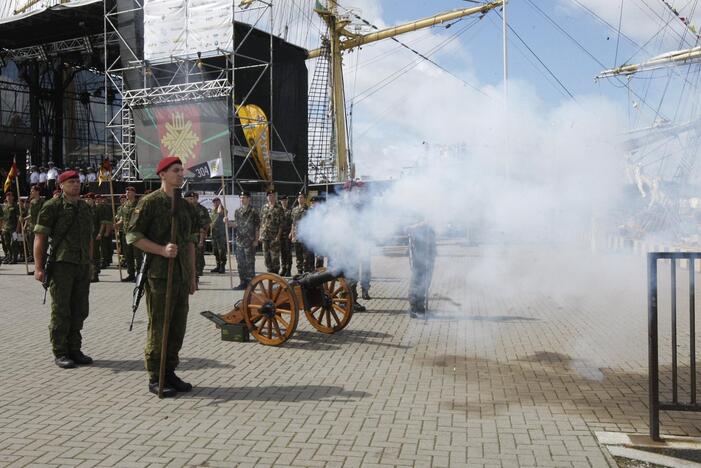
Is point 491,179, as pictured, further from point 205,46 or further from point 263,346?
point 205,46

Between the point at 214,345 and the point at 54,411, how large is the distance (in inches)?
94.2

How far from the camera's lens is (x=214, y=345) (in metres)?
6.89

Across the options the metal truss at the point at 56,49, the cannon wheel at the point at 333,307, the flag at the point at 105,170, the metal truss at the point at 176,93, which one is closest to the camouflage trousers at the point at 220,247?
the flag at the point at 105,170

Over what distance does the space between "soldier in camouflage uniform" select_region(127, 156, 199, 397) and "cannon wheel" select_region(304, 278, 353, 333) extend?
2.39 metres

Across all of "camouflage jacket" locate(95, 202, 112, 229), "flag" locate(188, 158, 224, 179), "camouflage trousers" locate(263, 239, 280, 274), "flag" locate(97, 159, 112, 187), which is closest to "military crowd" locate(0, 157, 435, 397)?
"camouflage trousers" locate(263, 239, 280, 274)

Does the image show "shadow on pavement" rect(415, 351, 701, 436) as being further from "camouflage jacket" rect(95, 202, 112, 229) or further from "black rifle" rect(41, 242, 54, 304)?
"camouflage jacket" rect(95, 202, 112, 229)

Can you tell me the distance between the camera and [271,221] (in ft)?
41.1

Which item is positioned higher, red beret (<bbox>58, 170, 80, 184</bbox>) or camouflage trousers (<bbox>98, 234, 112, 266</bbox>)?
red beret (<bbox>58, 170, 80, 184</bbox>)

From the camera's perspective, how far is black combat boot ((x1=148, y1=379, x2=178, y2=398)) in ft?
16.2

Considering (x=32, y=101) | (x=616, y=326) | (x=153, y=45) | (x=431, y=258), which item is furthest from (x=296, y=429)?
(x=32, y=101)

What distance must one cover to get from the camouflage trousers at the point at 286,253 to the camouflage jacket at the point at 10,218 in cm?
846

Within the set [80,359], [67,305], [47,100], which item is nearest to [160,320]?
[67,305]

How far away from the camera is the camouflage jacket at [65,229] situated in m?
5.91

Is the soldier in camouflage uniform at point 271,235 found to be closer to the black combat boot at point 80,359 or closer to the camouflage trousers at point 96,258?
the camouflage trousers at point 96,258
